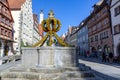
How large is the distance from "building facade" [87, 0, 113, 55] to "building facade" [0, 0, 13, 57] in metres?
17.9

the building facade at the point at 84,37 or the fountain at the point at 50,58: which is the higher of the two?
the building facade at the point at 84,37

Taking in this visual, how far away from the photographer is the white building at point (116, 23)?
92.4 feet

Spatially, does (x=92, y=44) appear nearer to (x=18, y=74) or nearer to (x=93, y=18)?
(x=93, y=18)

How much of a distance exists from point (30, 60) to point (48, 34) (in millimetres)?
2177

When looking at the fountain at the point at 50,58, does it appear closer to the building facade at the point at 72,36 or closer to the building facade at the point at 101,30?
the building facade at the point at 101,30

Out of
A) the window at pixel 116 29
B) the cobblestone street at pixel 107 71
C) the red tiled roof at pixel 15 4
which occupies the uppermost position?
the red tiled roof at pixel 15 4

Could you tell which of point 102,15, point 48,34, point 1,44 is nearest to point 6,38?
point 1,44

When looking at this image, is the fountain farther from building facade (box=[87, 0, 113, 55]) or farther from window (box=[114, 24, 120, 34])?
building facade (box=[87, 0, 113, 55])

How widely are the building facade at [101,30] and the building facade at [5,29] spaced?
17932 mm

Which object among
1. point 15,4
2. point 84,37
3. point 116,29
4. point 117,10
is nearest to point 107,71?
point 116,29

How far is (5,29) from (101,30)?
18.4 meters

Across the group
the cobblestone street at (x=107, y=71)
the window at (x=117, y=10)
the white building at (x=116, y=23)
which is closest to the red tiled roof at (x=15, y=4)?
the white building at (x=116, y=23)

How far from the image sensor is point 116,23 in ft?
95.0

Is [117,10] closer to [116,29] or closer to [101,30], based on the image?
[116,29]
